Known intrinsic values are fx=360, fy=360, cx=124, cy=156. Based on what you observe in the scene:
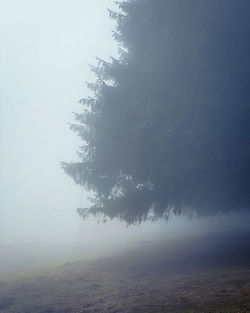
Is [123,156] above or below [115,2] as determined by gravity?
below

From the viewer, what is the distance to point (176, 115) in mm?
14672

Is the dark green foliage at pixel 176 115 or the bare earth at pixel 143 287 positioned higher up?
the dark green foliage at pixel 176 115

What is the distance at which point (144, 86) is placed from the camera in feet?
50.2

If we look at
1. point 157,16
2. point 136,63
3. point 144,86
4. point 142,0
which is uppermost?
point 142,0

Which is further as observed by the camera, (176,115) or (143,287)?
(176,115)

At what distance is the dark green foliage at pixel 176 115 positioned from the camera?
45.9 ft

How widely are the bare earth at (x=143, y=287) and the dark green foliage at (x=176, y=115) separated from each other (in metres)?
2.71

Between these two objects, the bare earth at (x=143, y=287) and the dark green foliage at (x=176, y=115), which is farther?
the dark green foliage at (x=176, y=115)

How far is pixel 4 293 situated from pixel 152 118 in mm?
8056

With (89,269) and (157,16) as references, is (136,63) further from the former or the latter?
(89,269)

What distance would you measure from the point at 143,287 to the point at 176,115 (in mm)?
7372

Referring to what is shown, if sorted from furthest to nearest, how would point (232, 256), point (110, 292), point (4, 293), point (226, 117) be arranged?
point (226, 117) → point (232, 256) → point (4, 293) → point (110, 292)

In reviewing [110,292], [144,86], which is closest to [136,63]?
[144,86]

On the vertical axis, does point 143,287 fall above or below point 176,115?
below
